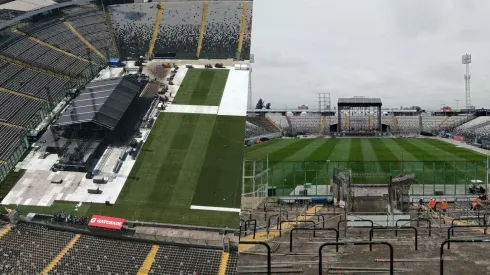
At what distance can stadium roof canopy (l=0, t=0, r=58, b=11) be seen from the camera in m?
35.0

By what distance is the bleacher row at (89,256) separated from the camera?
15.5 m

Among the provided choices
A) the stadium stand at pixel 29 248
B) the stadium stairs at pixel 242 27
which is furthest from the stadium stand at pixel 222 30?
the stadium stand at pixel 29 248

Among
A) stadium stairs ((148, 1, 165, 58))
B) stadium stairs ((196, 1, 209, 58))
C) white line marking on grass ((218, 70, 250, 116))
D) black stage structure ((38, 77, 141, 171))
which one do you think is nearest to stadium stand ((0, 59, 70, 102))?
black stage structure ((38, 77, 141, 171))

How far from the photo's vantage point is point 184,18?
1737 inches

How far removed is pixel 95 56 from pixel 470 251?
1364 inches

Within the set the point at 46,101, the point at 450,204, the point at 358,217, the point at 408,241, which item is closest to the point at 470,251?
the point at 408,241

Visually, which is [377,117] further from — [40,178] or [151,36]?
[40,178]

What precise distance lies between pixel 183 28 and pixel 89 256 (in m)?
30.3

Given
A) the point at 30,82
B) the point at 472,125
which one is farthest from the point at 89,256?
the point at 472,125

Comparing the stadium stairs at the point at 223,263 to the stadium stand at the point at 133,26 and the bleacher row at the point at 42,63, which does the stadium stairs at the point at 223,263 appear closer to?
the bleacher row at the point at 42,63

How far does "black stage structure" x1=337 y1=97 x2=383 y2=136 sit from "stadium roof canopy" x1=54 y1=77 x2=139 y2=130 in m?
34.5

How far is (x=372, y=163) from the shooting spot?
82.1 feet

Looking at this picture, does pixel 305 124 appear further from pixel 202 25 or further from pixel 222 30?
pixel 202 25

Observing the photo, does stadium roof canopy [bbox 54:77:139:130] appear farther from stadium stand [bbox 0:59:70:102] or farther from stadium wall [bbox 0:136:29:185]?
stadium stand [bbox 0:59:70:102]
